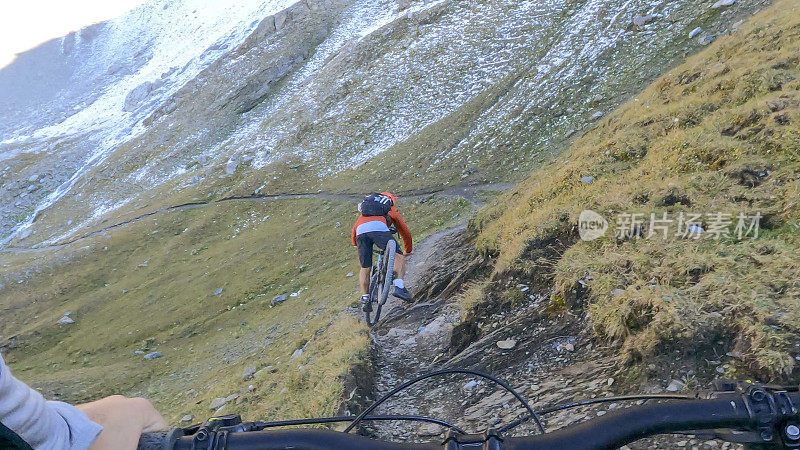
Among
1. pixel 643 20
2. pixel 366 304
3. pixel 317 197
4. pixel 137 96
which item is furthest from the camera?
pixel 137 96

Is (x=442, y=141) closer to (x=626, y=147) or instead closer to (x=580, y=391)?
(x=626, y=147)

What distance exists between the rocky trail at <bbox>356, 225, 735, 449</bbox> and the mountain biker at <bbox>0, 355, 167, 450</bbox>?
10.6 feet

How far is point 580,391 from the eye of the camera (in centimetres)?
429

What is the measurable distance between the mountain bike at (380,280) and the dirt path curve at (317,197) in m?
13.6

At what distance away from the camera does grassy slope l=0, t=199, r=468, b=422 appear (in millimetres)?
10062

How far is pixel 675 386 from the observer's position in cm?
373

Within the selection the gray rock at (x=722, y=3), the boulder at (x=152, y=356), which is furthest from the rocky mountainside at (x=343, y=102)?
the boulder at (x=152, y=356)

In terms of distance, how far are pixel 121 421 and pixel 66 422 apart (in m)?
0.19

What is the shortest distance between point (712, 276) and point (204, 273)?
29716 mm

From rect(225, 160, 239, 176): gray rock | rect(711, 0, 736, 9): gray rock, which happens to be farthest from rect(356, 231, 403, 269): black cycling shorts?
rect(225, 160, 239, 176): gray rock

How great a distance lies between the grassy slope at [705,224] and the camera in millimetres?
3924

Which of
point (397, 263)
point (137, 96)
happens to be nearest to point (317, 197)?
point (397, 263)

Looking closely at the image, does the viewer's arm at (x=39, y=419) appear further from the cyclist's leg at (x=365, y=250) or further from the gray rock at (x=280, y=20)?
the gray rock at (x=280, y=20)

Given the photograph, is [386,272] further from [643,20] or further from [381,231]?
[643,20]
